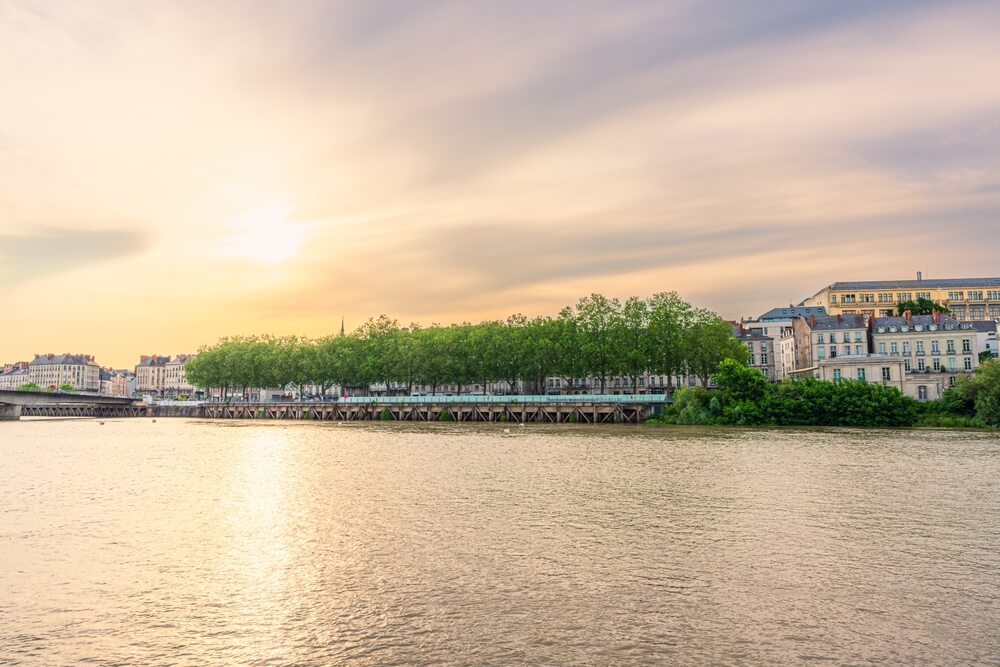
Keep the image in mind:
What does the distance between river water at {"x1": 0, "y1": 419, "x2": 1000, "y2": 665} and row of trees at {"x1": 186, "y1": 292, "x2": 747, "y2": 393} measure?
6886 centimetres

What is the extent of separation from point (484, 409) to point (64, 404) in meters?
84.8

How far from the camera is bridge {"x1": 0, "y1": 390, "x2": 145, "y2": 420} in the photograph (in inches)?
4444

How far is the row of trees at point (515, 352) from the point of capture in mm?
102562

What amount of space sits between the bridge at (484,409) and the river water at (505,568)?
5570cm

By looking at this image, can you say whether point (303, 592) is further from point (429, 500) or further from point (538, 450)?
point (538, 450)

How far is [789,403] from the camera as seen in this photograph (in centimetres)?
7675

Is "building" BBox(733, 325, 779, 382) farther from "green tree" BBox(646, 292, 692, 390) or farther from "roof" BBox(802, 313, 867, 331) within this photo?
"green tree" BBox(646, 292, 692, 390)

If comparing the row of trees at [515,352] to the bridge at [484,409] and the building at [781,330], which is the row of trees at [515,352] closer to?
the bridge at [484,409]

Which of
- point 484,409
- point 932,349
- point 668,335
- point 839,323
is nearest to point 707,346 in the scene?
point 668,335

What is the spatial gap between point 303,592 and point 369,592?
1384 millimetres

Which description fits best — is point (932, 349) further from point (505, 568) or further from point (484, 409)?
point (505, 568)

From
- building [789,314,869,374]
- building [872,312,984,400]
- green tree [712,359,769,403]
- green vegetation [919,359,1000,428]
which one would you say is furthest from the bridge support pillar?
building [872,312,984,400]

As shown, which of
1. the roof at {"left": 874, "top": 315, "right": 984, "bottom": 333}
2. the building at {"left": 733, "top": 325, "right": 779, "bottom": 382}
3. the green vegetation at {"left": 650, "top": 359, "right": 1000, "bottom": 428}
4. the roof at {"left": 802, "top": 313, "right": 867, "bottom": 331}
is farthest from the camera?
the building at {"left": 733, "top": 325, "right": 779, "bottom": 382}

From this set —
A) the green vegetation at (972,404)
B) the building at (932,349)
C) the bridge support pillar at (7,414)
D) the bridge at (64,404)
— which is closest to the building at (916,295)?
the building at (932,349)
